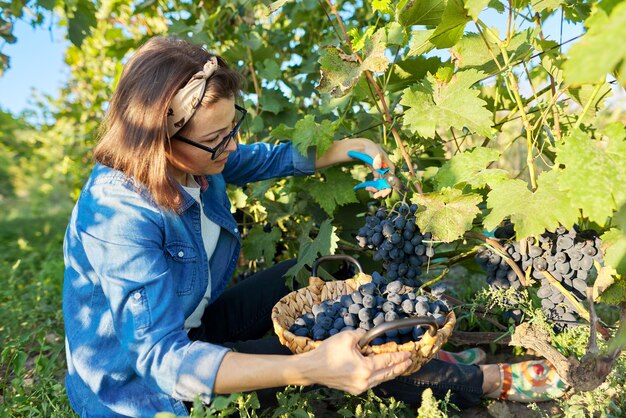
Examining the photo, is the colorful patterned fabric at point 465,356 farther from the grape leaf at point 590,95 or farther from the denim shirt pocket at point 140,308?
the denim shirt pocket at point 140,308

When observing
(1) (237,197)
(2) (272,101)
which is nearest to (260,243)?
(1) (237,197)

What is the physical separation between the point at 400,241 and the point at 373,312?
0.91ft

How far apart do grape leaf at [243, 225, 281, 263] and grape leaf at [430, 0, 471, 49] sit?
1.22 metres

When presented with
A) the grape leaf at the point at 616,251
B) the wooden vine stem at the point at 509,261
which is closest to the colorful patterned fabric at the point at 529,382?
the wooden vine stem at the point at 509,261

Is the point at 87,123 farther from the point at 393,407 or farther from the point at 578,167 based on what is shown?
the point at 578,167

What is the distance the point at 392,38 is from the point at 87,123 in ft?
12.1

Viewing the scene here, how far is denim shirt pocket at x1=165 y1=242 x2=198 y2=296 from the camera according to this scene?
69.9 inches

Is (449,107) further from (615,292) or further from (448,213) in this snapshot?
(615,292)

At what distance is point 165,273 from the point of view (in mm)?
1572

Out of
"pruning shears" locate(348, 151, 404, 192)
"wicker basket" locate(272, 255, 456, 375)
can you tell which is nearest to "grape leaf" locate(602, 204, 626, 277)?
"wicker basket" locate(272, 255, 456, 375)

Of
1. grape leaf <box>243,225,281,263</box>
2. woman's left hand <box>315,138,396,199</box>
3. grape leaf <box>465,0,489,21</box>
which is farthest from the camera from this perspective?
grape leaf <box>243,225,281,263</box>

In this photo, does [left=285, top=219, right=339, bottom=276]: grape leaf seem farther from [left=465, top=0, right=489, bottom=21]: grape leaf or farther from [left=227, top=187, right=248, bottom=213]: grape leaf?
[left=465, top=0, right=489, bottom=21]: grape leaf

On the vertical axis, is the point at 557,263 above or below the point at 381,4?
below

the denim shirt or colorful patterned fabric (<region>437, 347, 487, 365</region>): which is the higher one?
the denim shirt
